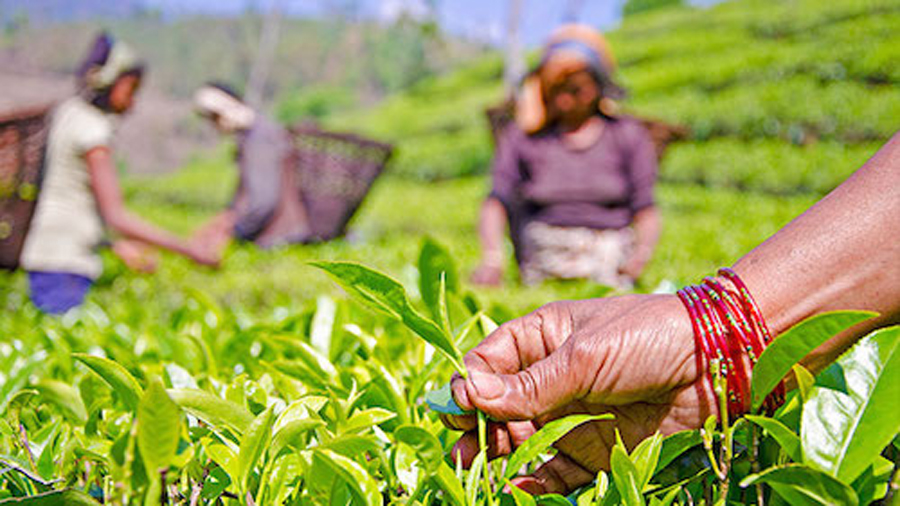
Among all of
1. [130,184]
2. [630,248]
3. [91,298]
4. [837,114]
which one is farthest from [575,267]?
[130,184]

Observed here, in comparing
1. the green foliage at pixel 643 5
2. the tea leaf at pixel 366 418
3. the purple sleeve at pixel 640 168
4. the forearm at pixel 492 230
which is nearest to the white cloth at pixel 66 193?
the forearm at pixel 492 230

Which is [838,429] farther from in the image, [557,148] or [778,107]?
[778,107]

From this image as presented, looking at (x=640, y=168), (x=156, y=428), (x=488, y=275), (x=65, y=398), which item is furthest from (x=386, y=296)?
(x=640, y=168)

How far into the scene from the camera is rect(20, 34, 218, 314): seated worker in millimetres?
3402

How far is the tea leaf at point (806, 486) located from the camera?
0.62 m

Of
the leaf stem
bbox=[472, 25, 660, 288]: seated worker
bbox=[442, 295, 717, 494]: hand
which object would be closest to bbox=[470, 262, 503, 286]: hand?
bbox=[472, 25, 660, 288]: seated worker

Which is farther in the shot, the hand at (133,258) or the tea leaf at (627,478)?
the hand at (133,258)

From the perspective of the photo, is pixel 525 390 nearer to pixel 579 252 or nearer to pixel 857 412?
pixel 857 412

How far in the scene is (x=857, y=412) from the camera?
66 cm

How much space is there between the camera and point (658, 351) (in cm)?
81

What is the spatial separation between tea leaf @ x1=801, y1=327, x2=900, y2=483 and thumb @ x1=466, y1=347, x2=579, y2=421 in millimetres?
219

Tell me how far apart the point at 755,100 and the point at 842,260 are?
35.6ft

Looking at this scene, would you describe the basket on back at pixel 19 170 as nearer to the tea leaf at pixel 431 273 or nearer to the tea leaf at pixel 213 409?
the tea leaf at pixel 431 273

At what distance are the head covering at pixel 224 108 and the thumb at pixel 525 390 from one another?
4765mm
